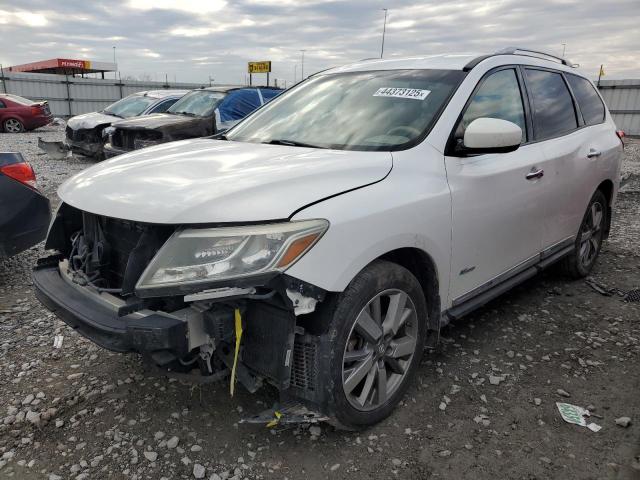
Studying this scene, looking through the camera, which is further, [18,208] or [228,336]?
[18,208]

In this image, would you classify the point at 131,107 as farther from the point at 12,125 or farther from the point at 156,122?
the point at 12,125

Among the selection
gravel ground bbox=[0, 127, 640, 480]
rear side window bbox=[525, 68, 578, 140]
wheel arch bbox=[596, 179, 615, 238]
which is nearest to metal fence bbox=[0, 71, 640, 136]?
wheel arch bbox=[596, 179, 615, 238]

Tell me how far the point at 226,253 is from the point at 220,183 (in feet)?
1.14

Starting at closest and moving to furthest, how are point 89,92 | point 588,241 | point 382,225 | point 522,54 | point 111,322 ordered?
point 111,322 → point 382,225 → point 522,54 → point 588,241 → point 89,92

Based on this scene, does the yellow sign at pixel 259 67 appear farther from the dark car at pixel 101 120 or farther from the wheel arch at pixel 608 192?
the wheel arch at pixel 608 192

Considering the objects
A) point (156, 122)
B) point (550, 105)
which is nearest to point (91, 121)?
point (156, 122)

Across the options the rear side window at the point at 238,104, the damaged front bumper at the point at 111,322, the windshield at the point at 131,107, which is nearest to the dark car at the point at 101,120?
the windshield at the point at 131,107

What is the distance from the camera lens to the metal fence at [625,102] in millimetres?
21172

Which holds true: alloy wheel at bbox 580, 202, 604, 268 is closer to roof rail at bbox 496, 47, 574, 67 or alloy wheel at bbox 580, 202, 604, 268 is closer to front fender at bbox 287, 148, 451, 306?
roof rail at bbox 496, 47, 574, 67

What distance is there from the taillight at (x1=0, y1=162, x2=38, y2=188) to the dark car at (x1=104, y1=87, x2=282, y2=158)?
13.1ft

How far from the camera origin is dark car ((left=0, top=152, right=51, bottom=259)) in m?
3.74

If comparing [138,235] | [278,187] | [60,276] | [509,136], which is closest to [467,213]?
[509,136]

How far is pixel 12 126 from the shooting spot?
18.3 m

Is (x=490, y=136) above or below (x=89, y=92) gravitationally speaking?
below
